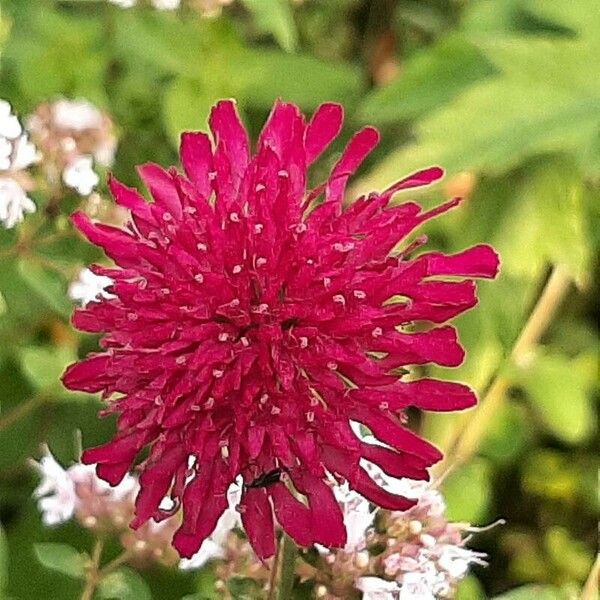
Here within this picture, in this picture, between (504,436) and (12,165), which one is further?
(504,436)

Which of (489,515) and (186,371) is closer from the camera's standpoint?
(186,371)

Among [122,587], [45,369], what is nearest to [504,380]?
[45,369]

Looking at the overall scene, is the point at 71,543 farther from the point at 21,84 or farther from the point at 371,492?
the point at 371,492

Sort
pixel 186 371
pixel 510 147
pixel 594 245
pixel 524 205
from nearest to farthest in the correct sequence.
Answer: pixel 186 371 → pixel 510 147 → pixel 524 205 → pixel 594 245

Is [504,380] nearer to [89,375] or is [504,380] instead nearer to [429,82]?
[429,82]

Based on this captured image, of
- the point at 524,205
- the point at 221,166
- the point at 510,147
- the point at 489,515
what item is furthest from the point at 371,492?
the point at 489,515
